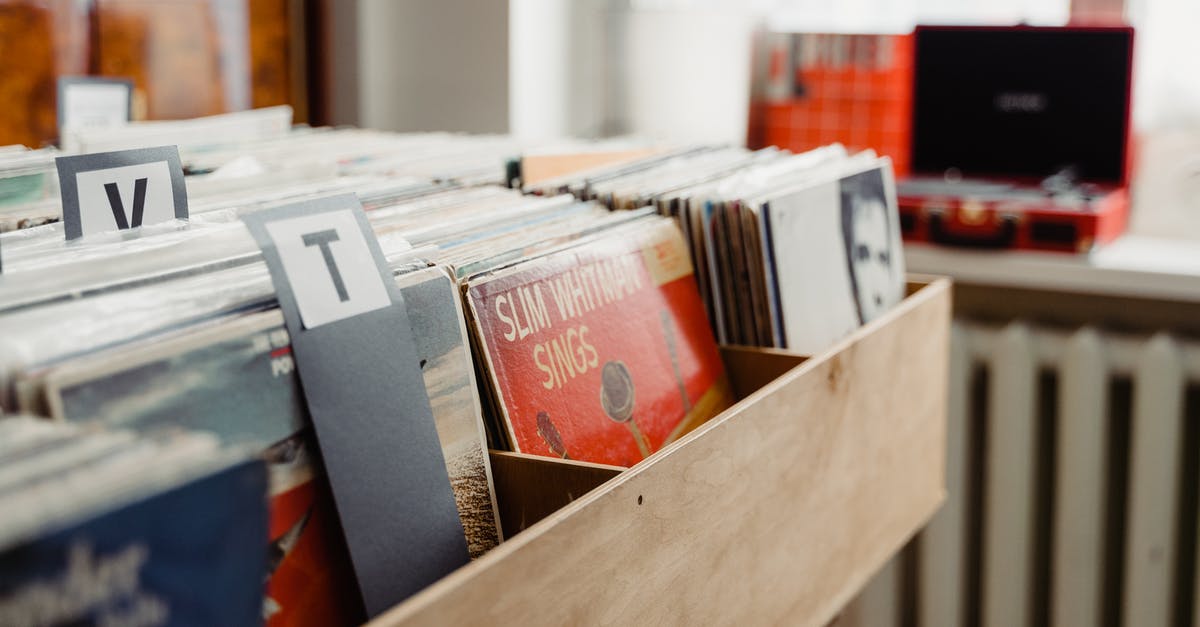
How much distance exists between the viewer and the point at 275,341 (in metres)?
0.61

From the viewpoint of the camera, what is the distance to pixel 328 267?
2.10 ft

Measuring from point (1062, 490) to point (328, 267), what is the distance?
1.81 metres

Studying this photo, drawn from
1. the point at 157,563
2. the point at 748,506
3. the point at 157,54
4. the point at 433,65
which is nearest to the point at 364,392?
the point at 157,563

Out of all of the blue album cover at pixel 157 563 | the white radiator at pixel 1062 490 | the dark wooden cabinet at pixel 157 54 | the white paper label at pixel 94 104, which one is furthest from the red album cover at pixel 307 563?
the white radiator at pixel 1062 490

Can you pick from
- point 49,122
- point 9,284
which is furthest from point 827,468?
point 49,122

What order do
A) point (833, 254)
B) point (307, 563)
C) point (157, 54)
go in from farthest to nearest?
point (157, 54) < point (833, 254) < point (307, 563)

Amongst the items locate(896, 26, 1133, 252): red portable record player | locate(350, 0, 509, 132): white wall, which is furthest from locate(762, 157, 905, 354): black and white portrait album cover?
locate(350, 0, 509, 132): white wall

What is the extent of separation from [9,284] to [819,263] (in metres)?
0.81

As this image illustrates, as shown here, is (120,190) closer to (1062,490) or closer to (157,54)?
(157,54)

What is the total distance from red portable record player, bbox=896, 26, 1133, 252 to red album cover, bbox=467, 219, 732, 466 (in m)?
1.07

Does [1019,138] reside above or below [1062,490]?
above

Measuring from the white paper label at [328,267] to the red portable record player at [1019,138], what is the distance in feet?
5.00

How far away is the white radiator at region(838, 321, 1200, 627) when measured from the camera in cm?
198

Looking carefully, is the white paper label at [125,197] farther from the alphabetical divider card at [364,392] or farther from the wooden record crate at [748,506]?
the wooden record crate at [748,506]
